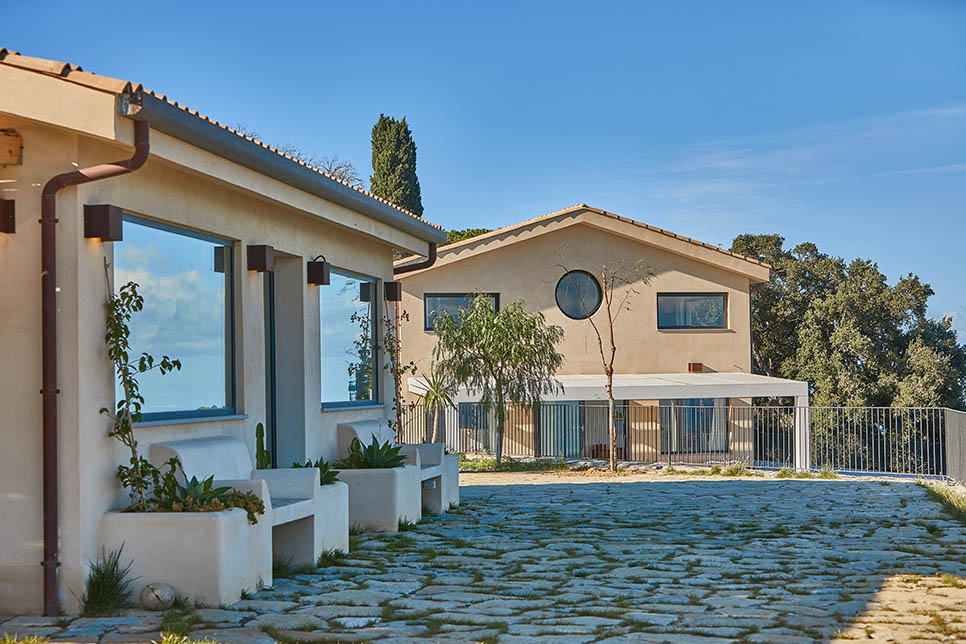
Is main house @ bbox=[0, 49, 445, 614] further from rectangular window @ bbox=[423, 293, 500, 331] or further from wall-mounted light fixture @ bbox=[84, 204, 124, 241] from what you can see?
rectangular window @ bbox=[423, 293, 500, 331]

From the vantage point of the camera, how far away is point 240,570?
26.7 feet

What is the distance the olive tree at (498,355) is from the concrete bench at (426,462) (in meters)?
9.96

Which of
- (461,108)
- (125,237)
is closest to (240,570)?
(125,237)

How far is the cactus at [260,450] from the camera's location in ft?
36.2

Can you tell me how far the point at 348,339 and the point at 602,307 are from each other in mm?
17365

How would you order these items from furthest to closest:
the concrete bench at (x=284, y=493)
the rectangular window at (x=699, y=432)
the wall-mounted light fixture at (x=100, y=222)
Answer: the rectangular window at (x=699, y=432) < the concrete bench at (x=284, y=493) < the wall-mounted light fixture at (x=100, y=222)

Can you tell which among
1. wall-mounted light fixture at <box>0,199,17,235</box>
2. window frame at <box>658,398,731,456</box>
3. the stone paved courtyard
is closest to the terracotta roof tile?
window frame at <box>658,398,731,456</box>

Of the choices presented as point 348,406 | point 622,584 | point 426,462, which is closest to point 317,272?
point 348,406

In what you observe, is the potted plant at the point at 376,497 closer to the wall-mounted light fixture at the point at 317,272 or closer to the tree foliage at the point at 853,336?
the wall-mounted light fixture at the point at 317,272

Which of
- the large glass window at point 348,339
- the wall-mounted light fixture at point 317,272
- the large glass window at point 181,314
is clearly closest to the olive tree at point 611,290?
the large glass window at point 348,339

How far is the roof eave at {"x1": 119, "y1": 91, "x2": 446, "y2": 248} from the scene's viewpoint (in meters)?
7.64

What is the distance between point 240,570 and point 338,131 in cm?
4348

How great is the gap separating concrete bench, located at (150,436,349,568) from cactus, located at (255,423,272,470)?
0.58 meters

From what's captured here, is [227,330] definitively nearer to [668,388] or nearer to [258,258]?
[258,258]
